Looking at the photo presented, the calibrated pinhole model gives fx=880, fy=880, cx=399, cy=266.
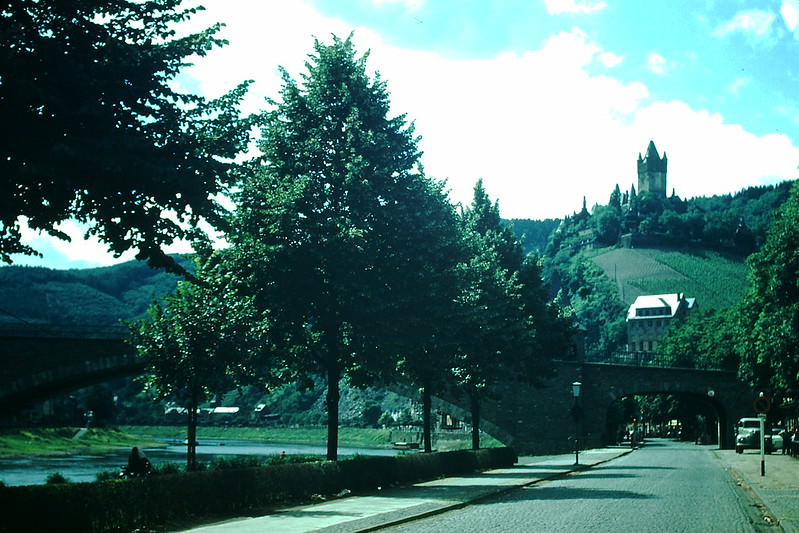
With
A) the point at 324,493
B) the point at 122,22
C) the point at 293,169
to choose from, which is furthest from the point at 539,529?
the point at 293,169

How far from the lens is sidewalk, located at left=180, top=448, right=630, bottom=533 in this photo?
1730 centimetres

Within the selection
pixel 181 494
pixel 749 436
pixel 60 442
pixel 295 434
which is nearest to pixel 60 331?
pixel 181 494

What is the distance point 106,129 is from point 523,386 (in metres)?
58.5

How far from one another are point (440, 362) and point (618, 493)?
12.1 meters

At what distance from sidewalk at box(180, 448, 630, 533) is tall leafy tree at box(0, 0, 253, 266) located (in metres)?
5.73

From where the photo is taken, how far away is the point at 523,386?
234 ft

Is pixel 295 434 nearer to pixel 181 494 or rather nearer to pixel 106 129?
pixel 181 494

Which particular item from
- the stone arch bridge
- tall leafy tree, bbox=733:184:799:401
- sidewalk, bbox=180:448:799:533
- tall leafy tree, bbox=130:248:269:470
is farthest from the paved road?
the stone arch bridge

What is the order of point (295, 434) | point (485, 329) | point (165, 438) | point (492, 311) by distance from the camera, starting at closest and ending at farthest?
point (485, 329) < point (492, 311) < point (295, 434) < point (165, 438)

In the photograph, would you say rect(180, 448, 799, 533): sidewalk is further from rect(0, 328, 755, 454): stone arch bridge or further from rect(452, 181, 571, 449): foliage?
rect(0, 328, 755, 454): stone arch bridge

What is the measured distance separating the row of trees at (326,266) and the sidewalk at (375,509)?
485 cm

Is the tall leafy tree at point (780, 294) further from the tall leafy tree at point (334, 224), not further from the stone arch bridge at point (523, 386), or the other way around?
the tall leafy tree at point (334, 224)

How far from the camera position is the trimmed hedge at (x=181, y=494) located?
48.9ft

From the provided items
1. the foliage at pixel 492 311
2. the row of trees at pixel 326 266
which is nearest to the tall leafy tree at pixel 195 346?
the row of trees at pixel 326 266
